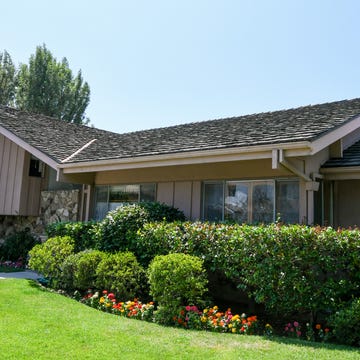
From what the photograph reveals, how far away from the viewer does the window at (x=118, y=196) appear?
11.5 meters

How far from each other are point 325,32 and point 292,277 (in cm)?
877

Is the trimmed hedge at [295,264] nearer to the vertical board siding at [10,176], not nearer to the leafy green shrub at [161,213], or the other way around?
the leafy green shrub at [161,213]

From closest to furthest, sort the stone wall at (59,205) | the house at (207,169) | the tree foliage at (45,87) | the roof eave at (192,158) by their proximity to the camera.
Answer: the roof eave at (192,158)
the house at (207,169)
the stone wall at (59,205)
the tree foliage at (45,87)

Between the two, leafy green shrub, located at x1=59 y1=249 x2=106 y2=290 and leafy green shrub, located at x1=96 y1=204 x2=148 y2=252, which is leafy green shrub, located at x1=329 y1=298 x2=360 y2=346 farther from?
leafy green shrub, located at x1=96 y1=204 x2=148 y2=252

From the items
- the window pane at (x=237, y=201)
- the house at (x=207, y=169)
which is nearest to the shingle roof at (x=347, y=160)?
the house at (x=207, y=169)

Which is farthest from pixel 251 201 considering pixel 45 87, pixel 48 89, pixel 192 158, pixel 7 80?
pixel 7 80

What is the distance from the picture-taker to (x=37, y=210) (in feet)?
46.8

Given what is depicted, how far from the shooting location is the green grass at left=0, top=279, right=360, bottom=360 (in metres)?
4.63

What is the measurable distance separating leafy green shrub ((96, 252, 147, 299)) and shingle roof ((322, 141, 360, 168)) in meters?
4.65

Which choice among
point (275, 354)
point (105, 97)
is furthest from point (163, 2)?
point (105, 97)

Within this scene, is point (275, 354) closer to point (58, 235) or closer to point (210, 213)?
point (210, 213)

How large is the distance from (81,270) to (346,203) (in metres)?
5.91

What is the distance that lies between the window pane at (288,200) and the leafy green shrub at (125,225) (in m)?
2.59

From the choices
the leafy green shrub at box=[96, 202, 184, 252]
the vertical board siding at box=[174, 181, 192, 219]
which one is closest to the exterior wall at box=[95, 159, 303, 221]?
the vertical board siding at box=[174, 181, 192, 219]
